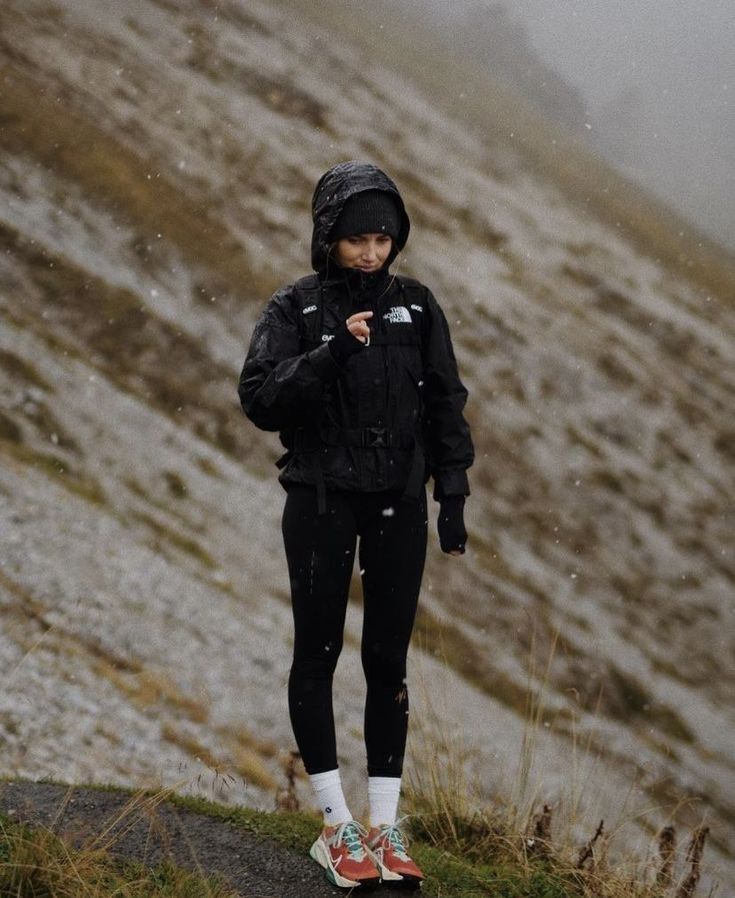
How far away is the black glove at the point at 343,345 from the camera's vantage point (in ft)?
13.1

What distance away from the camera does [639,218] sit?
46656 millimetres

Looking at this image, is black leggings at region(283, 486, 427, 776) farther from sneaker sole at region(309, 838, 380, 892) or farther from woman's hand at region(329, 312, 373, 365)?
woman's hand at region(329, 312, 373, 365)

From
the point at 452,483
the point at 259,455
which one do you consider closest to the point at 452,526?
the point at 452,483

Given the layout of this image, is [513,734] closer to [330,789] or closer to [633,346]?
[330,789]

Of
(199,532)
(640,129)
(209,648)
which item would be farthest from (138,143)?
(640,129)

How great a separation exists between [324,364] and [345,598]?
104 centimetres

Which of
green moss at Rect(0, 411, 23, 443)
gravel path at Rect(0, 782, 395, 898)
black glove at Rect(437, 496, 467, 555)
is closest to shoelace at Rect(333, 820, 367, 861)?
gravel path at Rect(0, 782, 395, 898)

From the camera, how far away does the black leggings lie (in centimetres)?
421

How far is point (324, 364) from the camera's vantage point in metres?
4.00

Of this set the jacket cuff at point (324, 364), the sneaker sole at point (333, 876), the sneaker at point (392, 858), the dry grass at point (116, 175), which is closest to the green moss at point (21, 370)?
the dry grass at point (116, 175)

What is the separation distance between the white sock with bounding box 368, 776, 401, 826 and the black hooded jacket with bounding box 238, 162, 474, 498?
4.18ft

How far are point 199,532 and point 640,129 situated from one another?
113792 mm

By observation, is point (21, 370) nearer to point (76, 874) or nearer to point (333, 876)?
point (333, 876)

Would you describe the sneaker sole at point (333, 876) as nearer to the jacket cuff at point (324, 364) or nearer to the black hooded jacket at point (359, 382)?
the black hooded jacket at point (359, 382)
